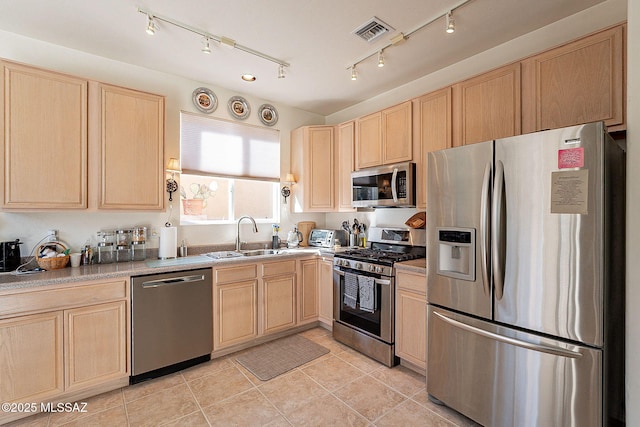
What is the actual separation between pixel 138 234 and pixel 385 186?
247 centimetres

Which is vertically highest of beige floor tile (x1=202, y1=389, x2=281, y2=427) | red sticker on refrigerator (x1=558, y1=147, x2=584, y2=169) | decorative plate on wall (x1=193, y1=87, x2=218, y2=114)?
decorative plate on wall (x1=193, y1=87, x2=218, y2=114)

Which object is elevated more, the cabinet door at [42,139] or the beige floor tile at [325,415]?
the cabinet door at [42,139]

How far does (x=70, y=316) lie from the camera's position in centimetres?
210

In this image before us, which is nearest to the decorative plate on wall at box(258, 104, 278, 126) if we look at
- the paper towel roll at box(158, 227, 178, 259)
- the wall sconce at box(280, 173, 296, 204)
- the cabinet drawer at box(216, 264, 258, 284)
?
the wall sconce at box(280, 173, 296, 204)

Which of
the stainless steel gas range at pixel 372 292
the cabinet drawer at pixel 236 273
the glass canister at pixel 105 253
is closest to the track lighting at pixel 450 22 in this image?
the stainless steel gas range at pixel 372 292

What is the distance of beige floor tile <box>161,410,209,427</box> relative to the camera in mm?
1929

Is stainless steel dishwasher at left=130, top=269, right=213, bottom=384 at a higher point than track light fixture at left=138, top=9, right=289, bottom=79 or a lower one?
lower

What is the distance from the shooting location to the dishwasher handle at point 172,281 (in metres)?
2.39

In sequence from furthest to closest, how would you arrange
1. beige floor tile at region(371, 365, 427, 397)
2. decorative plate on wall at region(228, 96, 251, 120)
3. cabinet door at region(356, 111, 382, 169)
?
decorative plate on wall at region(228, 96, 251, 120)
cabinet door at region(356, 111, 382, 169)
beige floor tile at region(371, 365, 427, 397)

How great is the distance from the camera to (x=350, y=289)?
2.99 metres

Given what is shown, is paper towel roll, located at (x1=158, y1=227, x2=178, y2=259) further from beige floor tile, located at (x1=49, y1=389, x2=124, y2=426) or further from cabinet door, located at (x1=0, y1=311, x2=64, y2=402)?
beige floor tile, located at (x1=49, y1=389, x2=124, y2=426)

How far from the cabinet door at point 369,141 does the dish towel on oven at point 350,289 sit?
124 centimetres

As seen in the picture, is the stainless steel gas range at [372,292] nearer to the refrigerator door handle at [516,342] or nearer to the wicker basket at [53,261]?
the refrigerator door handle at [516,342]

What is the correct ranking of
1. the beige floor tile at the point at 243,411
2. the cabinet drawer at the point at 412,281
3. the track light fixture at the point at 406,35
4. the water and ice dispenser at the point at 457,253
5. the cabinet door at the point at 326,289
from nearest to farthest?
the water and ice dispenser at the point at 457,253, the beige floor tile at the point at 243,411, the track light fixture at the point at 406,35, the cabinet drawer at the point at 412,281, the cabinet door at the point at 326,289
